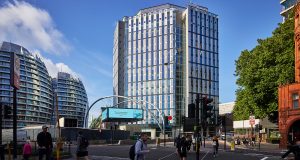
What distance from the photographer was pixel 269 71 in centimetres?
5850

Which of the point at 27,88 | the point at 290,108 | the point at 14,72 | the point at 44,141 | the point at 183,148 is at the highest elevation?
the point at 27,88

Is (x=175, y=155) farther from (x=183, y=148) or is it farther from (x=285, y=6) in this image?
(x=285, y=6)

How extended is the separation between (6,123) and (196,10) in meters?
72.4

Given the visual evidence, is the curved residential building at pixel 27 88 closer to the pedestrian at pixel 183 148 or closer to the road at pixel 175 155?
the road at pixel 175 155

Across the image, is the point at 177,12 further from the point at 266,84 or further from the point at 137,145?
the point at 137,145

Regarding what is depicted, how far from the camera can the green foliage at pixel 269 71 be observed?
5769 centimetres

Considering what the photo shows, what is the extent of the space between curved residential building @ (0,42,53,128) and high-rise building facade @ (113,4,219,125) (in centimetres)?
4174

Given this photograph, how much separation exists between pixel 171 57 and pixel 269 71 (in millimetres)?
87615

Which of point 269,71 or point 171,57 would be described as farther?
point 171,57

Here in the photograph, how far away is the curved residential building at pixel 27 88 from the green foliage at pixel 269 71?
354 feet

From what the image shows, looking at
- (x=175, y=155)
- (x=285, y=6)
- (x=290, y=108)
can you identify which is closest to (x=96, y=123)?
(x=285, y=6)

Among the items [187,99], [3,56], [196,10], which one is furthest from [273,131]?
[3,56]

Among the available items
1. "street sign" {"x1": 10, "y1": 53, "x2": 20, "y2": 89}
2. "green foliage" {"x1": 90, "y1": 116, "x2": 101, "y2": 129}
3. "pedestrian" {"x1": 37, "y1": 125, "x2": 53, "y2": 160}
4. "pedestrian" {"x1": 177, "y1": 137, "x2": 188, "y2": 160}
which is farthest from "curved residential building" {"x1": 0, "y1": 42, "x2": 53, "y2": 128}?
"pedestrian" {"x1": 37, "y1": 125, "x2": 53, "y2": 160}

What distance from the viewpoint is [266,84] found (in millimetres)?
58906
